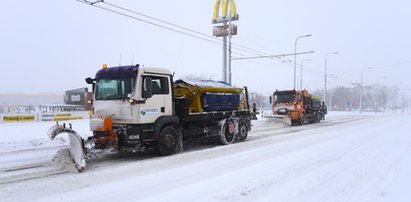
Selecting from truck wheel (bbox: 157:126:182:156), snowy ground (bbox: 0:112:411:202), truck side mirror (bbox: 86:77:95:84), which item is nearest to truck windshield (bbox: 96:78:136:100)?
truck side mirror (bbox: 86:77:95:84)

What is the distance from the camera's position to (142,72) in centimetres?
1014

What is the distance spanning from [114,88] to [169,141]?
2333 millimetres

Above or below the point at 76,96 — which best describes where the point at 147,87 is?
below

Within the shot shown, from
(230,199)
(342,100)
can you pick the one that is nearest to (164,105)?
(230,199)

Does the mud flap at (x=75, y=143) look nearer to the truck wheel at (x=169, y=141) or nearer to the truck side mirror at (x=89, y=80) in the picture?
the truck side mirror at (x=89, y=80)

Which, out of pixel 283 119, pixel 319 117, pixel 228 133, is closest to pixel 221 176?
pixel 228 133

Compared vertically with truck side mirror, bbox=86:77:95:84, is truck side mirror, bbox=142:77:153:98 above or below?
below

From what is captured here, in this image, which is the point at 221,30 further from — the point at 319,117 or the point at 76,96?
the point at 76,96

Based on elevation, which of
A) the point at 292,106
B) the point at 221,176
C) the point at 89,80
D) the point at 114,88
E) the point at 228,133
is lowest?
the point at 221,176

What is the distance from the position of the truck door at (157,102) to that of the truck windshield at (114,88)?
0.47m

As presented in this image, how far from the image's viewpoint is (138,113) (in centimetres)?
998

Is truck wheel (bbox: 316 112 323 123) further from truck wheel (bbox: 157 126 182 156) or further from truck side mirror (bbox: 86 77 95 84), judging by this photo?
truck side mirror (bbox: 86 77 95 84)

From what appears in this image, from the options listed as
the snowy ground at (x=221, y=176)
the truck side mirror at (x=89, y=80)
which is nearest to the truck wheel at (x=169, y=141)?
the snowy ground at (x=221, y=176)

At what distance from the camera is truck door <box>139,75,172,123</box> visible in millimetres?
10203
